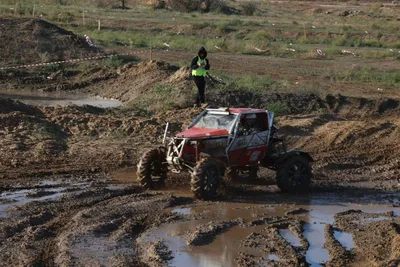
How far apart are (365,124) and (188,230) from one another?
10333 mm

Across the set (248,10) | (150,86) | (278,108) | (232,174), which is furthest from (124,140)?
(248,10)

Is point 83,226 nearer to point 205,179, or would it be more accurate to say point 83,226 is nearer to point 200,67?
point 205,179

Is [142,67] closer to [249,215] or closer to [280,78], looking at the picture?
[280,78]

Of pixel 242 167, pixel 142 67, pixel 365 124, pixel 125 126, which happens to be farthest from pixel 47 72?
pixel 242 167

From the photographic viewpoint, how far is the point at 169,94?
82.0 ft

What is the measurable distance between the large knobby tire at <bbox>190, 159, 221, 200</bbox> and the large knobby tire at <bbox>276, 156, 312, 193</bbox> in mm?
1603

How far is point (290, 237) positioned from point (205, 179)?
265 centimetres

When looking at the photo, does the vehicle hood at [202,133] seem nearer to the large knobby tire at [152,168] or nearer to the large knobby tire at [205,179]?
the large knobby tire at [152,168]

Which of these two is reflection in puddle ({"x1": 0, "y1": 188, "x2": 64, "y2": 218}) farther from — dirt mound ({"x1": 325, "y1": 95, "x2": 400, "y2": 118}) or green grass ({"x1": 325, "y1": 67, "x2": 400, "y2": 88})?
green grass ({"x1": 325, "y1": 67, "x2": 400, "y2": 88})

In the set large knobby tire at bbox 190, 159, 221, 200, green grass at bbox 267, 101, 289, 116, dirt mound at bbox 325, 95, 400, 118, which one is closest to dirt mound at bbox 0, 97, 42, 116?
green grass at bbox 267, 101, 289, 116

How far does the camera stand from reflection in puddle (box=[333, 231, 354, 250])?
12305 mm

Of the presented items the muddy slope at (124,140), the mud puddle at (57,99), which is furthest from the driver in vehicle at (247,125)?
the mud puddle at (57,99)

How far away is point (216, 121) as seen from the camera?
1600cm

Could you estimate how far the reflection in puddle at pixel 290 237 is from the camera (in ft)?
40.3
